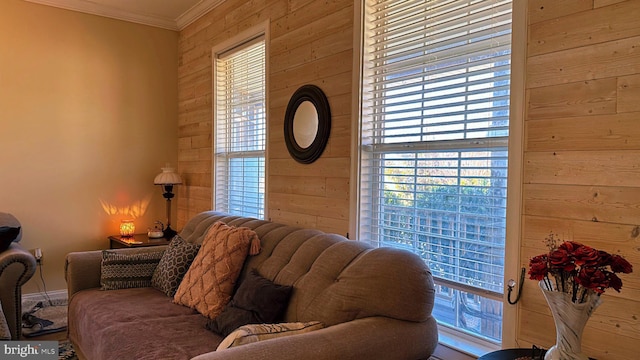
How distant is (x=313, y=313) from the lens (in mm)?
Result: 1873

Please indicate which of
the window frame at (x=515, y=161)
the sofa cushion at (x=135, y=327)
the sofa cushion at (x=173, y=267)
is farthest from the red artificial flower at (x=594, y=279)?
the sofa cushion at (x=173, y=267)

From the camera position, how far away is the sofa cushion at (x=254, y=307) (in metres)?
2.01

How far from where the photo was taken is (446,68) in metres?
2.06

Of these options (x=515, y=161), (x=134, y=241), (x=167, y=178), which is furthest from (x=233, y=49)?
(x=515, y=161)

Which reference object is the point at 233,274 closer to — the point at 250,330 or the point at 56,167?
the point at 250,330

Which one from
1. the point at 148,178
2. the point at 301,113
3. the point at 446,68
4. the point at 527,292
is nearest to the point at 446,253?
the point at 527,292

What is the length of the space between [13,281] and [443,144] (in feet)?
9.04

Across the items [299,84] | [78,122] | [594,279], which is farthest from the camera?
[78,122]

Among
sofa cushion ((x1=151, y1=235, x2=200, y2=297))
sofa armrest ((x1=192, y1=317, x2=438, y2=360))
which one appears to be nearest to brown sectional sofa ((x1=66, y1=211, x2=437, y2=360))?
sofa armrest ((x1=192, y1=317, x2=438, y2=360))

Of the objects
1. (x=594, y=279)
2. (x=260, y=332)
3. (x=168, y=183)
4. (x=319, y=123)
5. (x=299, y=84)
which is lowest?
(x=260, y=332)

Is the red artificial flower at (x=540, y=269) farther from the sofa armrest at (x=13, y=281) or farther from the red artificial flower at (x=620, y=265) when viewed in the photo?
the sofa armrest at (x=13, y=281)

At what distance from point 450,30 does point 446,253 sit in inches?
40.5

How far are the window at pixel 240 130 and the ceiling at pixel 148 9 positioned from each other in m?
0.62

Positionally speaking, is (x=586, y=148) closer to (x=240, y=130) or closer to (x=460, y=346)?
(x=460, y=346)
